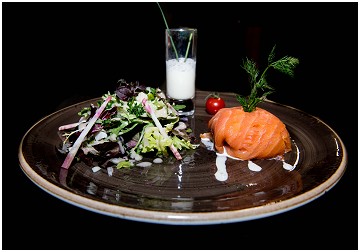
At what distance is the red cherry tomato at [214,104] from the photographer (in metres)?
2.60

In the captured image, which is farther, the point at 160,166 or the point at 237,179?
the point at 160,166

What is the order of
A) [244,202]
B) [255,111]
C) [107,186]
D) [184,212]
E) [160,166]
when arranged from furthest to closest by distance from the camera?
[255,111] → [160,166] → [107,186] → [244,202] → [184,212]

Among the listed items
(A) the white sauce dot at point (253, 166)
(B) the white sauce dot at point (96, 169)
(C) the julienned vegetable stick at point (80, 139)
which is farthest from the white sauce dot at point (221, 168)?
(C) the julienned vegetable stick at point (80, 139)

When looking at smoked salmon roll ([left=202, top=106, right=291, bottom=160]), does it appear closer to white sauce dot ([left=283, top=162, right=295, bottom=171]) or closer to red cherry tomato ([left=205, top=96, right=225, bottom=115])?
white sauce dot ([left=283, top=162, right=295, bottom=171])

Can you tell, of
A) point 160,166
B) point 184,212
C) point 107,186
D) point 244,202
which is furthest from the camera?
point 160,166

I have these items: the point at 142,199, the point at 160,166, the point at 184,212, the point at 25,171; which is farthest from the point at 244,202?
the point at 25,171

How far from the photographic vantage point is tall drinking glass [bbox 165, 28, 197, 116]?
2.65m

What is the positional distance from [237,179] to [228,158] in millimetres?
223

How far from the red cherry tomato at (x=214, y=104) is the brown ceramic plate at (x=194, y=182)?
0.37m

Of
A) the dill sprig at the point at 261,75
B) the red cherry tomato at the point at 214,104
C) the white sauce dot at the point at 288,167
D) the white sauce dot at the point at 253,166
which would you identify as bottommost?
the white sauce dot at the point at 253,166

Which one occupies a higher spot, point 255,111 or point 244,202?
point 255,111

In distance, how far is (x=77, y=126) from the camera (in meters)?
2.18

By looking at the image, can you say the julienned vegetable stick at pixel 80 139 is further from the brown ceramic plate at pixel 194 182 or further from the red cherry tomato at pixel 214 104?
the red cherry tomato at pixel 214 104

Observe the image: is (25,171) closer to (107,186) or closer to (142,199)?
(107,186)
